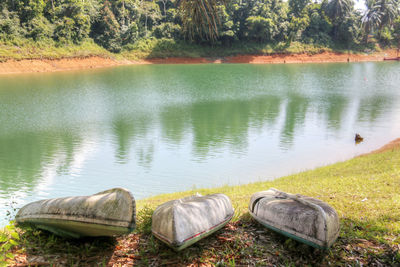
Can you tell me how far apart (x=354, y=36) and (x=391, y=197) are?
67.6 meters

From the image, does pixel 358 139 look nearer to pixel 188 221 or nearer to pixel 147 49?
pixel 188 221

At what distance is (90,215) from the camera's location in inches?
117

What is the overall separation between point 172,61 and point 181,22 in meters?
18.8

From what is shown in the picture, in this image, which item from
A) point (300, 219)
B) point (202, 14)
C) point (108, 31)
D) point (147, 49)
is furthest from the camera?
point (147, 49)

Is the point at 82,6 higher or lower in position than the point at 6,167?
higher

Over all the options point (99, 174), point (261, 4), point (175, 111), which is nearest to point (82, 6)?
point (261, 4)

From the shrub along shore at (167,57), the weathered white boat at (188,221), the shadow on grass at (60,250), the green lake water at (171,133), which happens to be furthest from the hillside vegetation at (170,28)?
the shadow on grass at (60,250)

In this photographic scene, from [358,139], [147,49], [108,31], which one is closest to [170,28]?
[147,49]

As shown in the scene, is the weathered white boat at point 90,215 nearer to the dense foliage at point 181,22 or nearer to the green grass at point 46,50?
the dense foliage at point 181,22

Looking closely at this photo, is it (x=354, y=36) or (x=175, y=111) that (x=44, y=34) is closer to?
(x=175, y=111)

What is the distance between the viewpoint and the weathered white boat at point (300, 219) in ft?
9.89

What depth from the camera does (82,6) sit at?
4597cm

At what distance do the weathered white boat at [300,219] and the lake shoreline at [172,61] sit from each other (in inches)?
1612

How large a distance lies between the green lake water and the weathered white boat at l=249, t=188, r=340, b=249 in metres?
3.30
